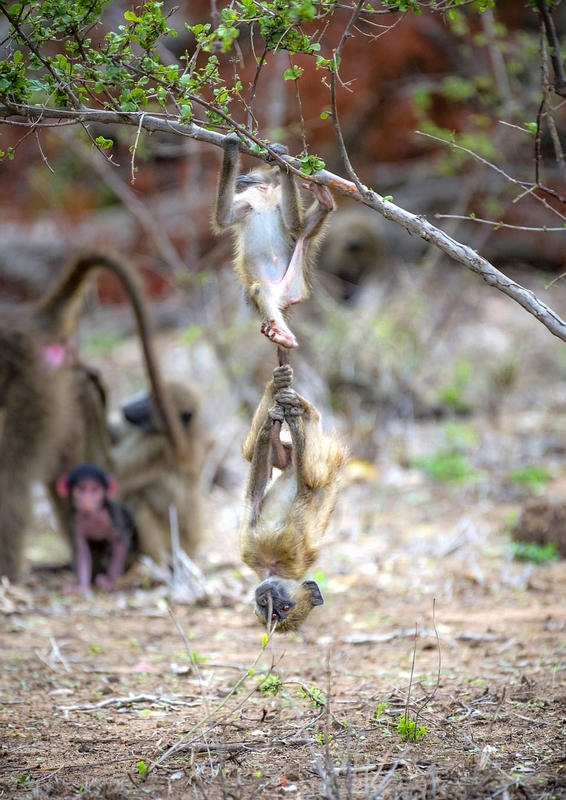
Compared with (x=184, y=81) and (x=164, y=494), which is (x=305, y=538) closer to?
(x=184, y=81)

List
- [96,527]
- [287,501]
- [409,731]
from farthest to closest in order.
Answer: [96,527] < [287,501] < [409,731]

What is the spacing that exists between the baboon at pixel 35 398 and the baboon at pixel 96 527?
290mm

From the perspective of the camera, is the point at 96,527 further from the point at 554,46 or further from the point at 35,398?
the point at 554,46

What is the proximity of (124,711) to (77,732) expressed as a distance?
11.9 inches

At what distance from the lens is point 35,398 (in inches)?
240

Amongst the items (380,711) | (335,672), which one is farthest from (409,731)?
(335,672)

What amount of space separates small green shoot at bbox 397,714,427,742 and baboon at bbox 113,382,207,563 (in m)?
3.55

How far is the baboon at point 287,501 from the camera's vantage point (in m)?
3.25

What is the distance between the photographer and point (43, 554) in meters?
7.44

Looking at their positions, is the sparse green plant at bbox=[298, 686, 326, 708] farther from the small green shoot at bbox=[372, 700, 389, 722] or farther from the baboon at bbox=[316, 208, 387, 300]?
the baboon at bbox=[316, 208, 387, 300]

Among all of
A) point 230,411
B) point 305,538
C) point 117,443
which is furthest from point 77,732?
point 230,411

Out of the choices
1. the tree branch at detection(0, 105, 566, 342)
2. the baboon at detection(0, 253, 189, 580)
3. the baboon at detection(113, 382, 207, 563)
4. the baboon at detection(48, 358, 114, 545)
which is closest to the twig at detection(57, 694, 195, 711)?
the tree branch at detection(0, 105, 566, 342)

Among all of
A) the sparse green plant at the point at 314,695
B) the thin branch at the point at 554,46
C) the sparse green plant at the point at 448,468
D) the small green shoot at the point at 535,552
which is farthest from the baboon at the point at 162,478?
the thin branch at the point at 554,46

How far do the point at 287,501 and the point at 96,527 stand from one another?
3.15m
